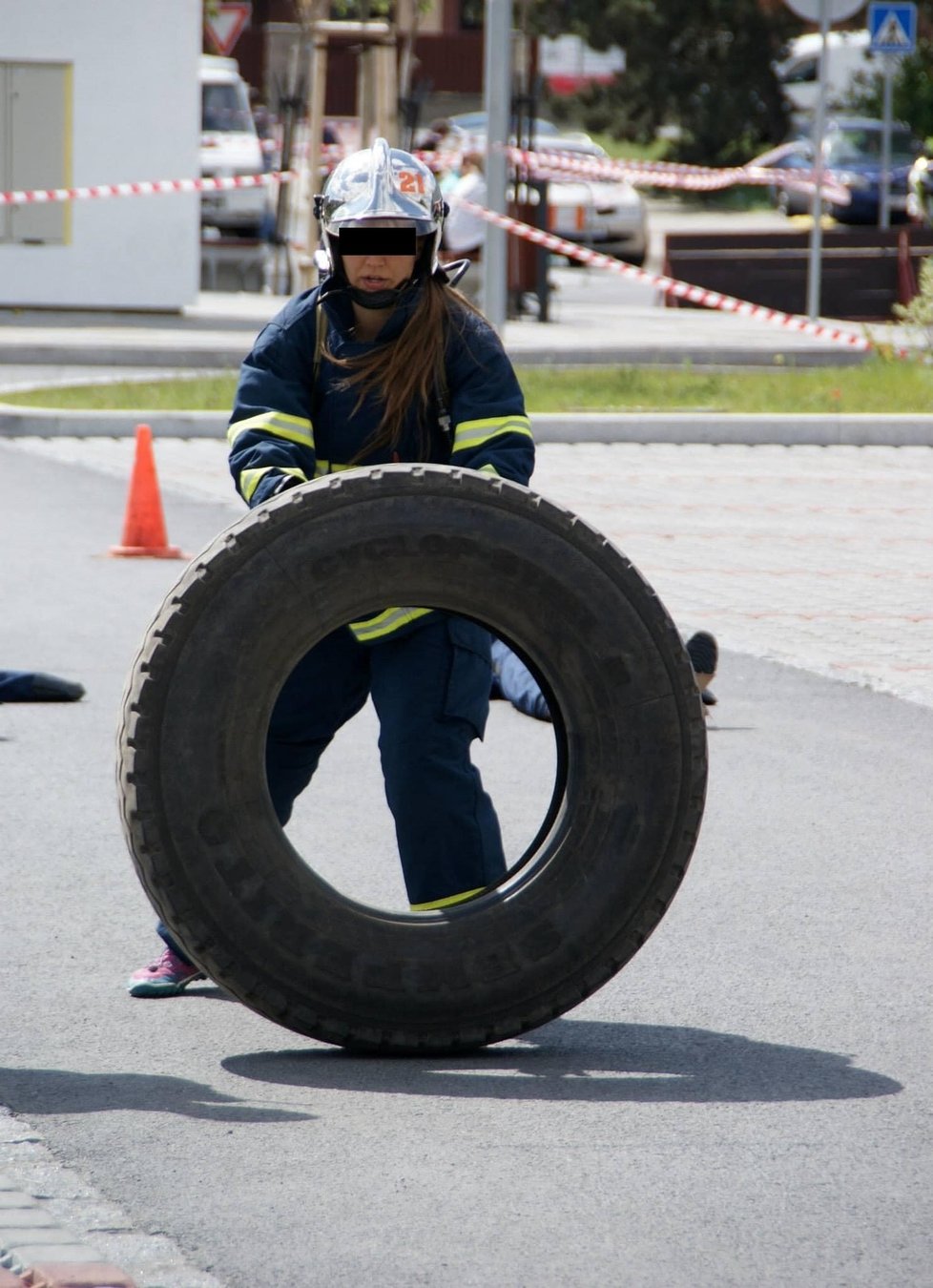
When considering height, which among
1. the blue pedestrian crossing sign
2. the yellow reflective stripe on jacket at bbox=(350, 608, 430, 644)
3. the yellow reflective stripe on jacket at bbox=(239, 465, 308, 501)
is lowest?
the yellow reflective stripe on jacket at bbox=(350, 608, 430, 644)

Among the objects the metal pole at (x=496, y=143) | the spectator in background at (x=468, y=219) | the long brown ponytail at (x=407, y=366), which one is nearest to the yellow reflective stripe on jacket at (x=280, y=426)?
the long brown ponytail at (x=407, y=366)

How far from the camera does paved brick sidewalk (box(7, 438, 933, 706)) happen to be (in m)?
8.96

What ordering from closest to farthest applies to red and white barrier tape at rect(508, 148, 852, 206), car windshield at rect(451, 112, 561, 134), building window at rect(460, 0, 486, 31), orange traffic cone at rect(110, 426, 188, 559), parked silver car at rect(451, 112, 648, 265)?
orange traffic cone at rect(110, 426, 188, 559) → red and white barrier tape at rect(508, 148, 852, 206) → parked silver car at rect(451, 112, 648, 265) → car windshield at rect(451, 112, 561, 134) → building window at rect(460, 0, 486, 31)

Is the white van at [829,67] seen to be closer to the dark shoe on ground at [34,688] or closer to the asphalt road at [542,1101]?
the dark shoe on ground at [34,688]

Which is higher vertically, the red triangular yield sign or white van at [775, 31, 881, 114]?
white van at [775, 31, 881, 114]

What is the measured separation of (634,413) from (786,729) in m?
8.35

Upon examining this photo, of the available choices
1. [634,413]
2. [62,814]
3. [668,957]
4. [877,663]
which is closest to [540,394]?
[634,413]

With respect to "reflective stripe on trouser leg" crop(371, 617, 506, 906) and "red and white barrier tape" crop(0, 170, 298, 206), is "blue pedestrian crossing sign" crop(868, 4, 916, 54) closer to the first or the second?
"red and white barrier tape" crop(0, 170, 298, 206)

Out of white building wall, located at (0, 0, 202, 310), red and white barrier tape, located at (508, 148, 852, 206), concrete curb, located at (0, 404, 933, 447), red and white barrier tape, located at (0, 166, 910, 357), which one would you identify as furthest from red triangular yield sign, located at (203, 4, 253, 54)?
concrete curb, located at (0, 404, 933, 447)

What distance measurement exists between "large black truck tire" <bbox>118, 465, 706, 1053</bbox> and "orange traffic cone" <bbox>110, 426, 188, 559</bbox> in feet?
21.0

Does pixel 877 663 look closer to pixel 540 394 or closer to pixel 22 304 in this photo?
pixel 540 394

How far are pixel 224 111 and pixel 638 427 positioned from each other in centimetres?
1811

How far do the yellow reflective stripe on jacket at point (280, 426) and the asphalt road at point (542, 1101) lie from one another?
115 cm

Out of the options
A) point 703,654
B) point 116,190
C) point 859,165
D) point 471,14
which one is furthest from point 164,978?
point 471,14
